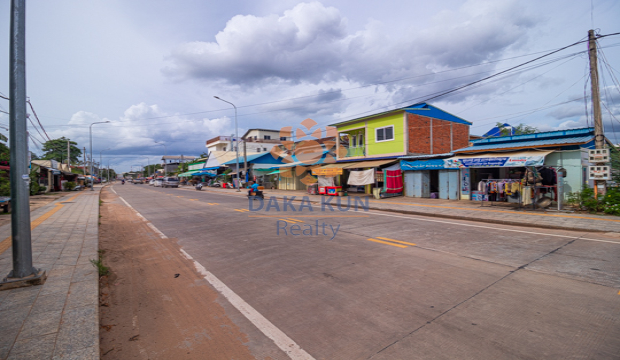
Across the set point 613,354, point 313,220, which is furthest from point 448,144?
point 613,354

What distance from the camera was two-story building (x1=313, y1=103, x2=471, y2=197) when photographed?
824 inches

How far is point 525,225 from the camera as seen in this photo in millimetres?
10266

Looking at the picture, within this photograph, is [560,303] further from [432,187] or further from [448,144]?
[448,144]

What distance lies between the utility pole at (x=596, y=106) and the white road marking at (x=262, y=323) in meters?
14.5

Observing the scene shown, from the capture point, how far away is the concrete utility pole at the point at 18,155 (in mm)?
4469

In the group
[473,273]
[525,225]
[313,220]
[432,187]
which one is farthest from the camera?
[432,187]

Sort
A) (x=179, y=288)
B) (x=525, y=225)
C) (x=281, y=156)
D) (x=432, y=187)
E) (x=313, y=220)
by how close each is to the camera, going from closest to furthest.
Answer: (x=179, y=288), (x=525, y=225), (x=313, y=220), (x=432, y=187), (x=281, y=156)

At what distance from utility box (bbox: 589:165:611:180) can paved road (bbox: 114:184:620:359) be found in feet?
14.8

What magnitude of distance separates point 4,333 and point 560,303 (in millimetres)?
6775

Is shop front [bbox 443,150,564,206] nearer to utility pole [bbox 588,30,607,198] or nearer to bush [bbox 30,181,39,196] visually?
utility pole [bbox 588,30,607,198]

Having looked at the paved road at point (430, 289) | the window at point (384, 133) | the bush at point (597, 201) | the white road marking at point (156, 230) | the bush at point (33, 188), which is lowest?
the paved road at point (430, 289)

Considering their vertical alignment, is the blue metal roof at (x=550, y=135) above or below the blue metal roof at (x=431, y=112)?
below

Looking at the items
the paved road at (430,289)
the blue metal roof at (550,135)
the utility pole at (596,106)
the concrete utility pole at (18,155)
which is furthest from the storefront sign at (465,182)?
the concrete utility pole at (18,155)

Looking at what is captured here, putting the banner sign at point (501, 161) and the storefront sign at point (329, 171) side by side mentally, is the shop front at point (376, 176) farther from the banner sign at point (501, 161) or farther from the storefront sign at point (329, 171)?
the banner sign at point (501, 161)
